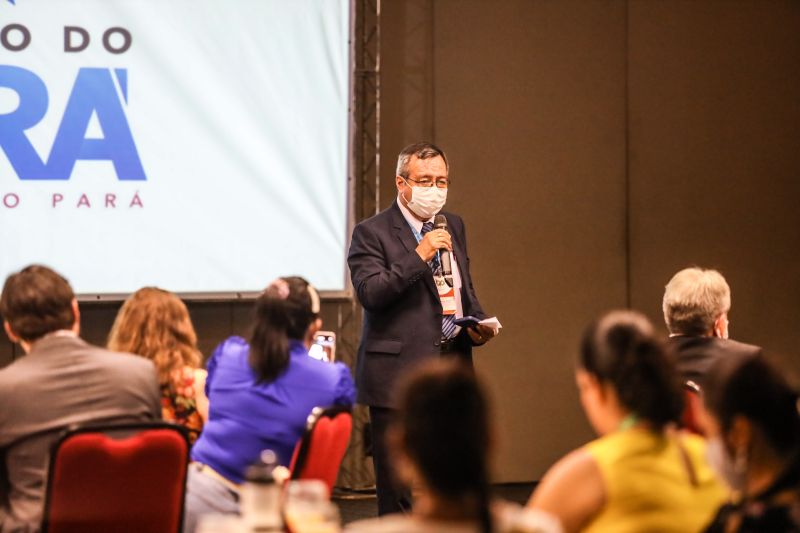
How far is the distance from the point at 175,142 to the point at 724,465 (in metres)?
4.14

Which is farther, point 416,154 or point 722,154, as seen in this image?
point 722,154

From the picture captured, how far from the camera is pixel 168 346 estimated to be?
143 inches

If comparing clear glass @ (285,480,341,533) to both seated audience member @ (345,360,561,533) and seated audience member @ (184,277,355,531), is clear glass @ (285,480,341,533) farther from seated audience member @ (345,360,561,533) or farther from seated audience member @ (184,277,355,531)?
seated audience member @ (184,277,355,531)

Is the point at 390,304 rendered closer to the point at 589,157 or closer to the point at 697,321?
the point at 697,321

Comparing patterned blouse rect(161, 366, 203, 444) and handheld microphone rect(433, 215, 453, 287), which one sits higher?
handheld microphone rect(433, 215, 453, 287)

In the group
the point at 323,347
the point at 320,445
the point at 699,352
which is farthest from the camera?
the point at 323,347

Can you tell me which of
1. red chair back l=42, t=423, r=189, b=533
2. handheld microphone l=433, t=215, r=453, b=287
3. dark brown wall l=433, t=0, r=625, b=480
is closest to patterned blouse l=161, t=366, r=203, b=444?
red chair back l=42, t=423, r=189, b=533

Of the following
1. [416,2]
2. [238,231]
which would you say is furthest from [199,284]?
[416,2]

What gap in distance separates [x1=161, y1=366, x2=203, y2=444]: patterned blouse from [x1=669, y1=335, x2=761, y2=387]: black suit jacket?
5.16 ft

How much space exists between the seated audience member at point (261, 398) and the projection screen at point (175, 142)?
2491mm

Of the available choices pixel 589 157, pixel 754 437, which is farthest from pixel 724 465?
pixel 589 157

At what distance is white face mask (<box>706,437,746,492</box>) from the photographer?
2.02 m

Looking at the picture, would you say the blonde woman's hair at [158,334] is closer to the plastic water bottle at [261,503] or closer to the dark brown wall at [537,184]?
the plastic water bottle at [261,503]

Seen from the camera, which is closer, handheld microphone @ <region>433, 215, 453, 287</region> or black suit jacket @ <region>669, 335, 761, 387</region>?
black suit jacket @ <region>669, 335, 761, 387</region>
